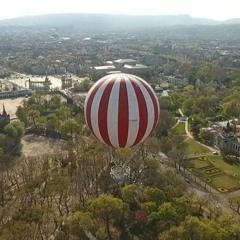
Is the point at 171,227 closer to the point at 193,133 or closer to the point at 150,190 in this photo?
the point at 150,190

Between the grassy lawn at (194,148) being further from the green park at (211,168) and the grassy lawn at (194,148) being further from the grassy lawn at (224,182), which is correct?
the grassy lawn at (224,182)

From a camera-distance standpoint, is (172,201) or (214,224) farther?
(172,201)

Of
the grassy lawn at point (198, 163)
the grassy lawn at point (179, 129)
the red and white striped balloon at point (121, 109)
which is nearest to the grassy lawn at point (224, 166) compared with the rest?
the grassy lawn at point (198, 163)

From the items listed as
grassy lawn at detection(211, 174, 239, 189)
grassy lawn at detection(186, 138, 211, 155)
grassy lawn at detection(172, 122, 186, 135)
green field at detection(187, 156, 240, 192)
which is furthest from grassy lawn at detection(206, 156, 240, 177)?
grassy lawn at detection(172, 122, 186, 135)

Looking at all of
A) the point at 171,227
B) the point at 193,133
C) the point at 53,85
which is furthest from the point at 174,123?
the point at 53,85

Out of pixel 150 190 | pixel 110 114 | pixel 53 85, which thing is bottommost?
pixel 53 85

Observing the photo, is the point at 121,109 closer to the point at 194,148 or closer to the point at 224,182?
the point at 224,182

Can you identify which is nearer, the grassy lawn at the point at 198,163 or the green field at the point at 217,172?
the green field at the point at 217,172
